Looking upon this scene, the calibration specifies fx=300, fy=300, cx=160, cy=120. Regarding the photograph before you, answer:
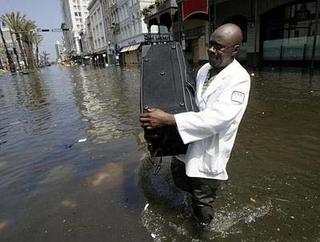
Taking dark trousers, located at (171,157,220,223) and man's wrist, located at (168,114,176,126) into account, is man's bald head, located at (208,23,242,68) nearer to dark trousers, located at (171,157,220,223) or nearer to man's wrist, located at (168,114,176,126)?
man's wrist, located at (168,114,176,126)

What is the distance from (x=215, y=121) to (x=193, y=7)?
1699 centimetres

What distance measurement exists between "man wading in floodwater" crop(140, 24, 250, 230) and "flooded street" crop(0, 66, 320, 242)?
2.87 ft

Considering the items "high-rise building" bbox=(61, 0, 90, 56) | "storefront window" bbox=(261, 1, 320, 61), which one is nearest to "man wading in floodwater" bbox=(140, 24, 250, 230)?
"storefront window" bbox=(261, 1, 320, 61)

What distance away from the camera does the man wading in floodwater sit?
6.51 feet

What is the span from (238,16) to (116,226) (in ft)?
61.8

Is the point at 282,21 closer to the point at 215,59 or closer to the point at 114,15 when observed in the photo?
the point at 215,59

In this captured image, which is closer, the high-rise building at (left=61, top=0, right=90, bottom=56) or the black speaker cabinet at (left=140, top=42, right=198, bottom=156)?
the black speaker cabinet at (left=140, top=42, right=198, bottom=156)

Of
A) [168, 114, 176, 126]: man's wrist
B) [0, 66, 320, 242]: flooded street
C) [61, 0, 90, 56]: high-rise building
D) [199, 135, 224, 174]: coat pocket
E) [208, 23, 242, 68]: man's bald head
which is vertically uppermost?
[61, 0, 90, 56]: high-rise building

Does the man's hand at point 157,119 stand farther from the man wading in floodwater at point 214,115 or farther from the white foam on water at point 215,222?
the white foam on water at point 215,222

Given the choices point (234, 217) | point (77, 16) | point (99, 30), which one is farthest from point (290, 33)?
point (77, 16)

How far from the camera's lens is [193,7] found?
1752cm

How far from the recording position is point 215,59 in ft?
6.93

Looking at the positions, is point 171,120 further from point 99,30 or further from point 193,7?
point 99,30

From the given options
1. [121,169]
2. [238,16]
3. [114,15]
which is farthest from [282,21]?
[114,15]
